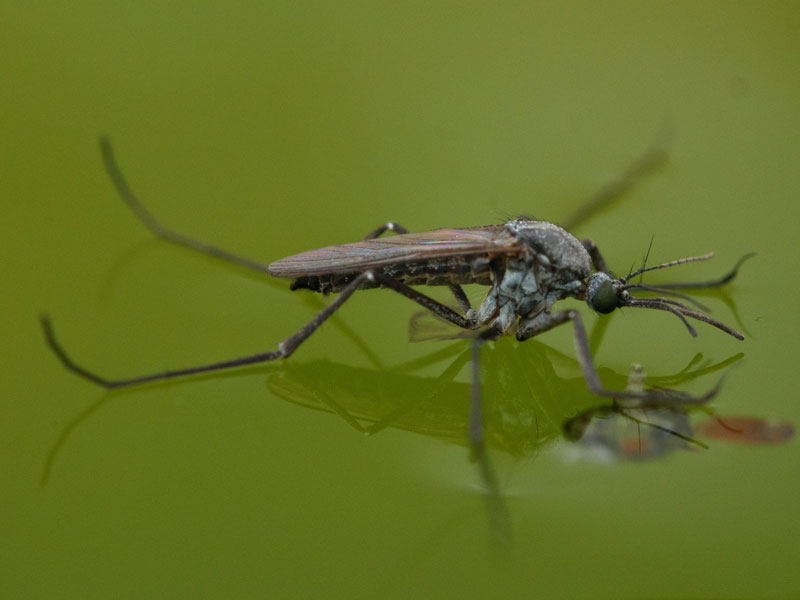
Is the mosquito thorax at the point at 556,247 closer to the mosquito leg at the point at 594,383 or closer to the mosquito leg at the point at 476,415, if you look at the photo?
the mosquito leg at the point at 594,383

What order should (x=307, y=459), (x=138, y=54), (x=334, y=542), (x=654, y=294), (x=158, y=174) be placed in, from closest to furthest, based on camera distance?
1. (x=334, y=542)
2. (x=307, y=459)
3. (x=654, y=294)
4. (x=158, y=174)
5. (x=138, y=54)

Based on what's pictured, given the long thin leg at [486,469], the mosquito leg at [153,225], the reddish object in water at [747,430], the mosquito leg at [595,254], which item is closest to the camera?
the long thin leg at [486,469]

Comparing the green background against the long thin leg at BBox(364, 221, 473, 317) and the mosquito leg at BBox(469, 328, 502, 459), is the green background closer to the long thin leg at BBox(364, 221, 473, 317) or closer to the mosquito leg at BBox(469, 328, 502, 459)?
the mosquito leg at BBox(469, 328, 502, 459)

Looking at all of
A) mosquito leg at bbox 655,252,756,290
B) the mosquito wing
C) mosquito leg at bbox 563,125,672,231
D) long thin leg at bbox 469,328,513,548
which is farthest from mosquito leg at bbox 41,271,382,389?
mosquito leg at bbox 655,252,756,290

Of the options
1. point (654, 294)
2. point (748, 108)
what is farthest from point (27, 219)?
point (748, 108)

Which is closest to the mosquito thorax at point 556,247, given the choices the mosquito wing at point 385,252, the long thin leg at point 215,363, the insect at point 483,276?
the insect at point 483,276

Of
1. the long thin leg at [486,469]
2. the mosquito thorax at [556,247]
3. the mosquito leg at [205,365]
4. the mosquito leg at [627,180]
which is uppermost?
the mosquito leg at [627,180]

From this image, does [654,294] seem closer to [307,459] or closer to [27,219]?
[307,459]
